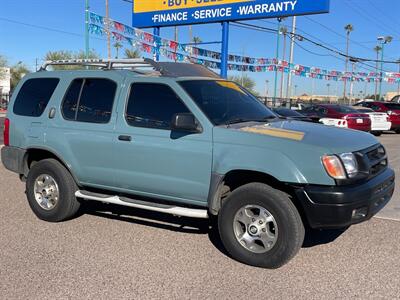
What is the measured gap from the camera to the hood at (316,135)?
4.30 m

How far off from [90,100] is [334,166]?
3.08 m

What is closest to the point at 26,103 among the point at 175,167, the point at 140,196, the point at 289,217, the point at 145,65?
the point at 145,65

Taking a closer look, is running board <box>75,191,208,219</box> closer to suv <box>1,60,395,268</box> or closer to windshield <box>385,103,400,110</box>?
suv <box>1,60,395,268</box>

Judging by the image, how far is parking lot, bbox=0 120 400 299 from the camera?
392 centimetres

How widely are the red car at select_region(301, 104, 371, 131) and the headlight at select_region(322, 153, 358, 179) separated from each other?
1314 cm

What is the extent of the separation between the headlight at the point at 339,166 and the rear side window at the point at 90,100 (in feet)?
8.54

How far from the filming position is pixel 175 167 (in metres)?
4.91

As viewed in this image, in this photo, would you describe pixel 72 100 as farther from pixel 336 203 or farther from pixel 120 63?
pixel 336 203

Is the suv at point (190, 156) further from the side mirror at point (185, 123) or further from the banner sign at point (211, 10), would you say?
the banner sign at point (211, 10)

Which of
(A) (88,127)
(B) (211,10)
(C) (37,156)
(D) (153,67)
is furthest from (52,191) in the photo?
(B) (211,10)

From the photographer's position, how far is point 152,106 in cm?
521

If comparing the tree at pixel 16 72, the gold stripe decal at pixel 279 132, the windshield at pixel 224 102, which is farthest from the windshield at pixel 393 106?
the tree at pixel 16 72

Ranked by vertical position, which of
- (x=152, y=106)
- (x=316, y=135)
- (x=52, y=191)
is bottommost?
(x=52, y=191)

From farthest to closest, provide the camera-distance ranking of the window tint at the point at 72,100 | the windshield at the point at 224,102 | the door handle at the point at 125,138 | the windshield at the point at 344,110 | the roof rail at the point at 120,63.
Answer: the windshield at the point at 344,110 → the window tint at the point at 72,100 → the roof rail at the point at 120,63 → the door handle at the point at 125,138 → the windshield at the point at 224,102
